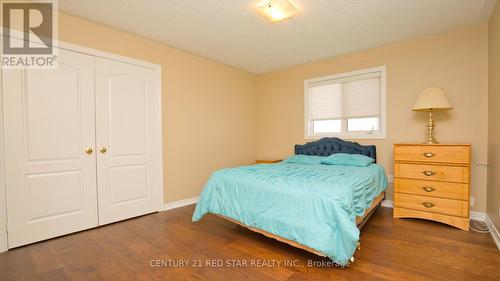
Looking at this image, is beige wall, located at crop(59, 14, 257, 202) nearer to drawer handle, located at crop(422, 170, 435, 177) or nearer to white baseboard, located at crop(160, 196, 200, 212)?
white baseboard, located at crop(160, 196, 200, 212)

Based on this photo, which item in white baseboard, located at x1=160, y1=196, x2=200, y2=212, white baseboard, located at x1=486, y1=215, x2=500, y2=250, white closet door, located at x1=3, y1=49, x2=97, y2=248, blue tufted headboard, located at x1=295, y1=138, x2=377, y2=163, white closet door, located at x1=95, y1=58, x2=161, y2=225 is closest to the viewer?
white baseboard, located at x1=486, y1=215, x2=500, y2=250

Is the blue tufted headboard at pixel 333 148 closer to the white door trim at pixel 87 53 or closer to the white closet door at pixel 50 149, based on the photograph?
the white door trim at pixel 87 53

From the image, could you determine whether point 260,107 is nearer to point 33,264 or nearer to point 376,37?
point 376,37

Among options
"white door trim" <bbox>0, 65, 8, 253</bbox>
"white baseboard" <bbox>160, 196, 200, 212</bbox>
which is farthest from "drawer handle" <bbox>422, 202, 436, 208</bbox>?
"white door trim" <bbox>0, 65, 8, 253</bbox>

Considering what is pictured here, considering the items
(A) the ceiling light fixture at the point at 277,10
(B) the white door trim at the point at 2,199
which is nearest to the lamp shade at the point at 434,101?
(A) the ceiling light fixture at the point at 277,10

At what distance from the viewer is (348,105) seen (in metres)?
3.84

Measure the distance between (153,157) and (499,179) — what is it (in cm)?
391

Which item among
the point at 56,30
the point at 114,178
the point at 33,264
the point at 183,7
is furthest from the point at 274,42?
the point at 33,264

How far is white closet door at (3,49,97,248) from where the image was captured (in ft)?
7.20

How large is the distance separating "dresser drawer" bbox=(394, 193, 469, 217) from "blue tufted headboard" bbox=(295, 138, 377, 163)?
77cm

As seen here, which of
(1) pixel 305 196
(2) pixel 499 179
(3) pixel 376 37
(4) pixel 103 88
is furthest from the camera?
(3) pixel 376 37

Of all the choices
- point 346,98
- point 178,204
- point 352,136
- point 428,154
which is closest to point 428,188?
point 428,154

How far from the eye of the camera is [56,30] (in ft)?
7.93

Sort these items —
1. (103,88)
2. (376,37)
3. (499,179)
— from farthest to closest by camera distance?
(376,37)
(103,88)
(499,179)
